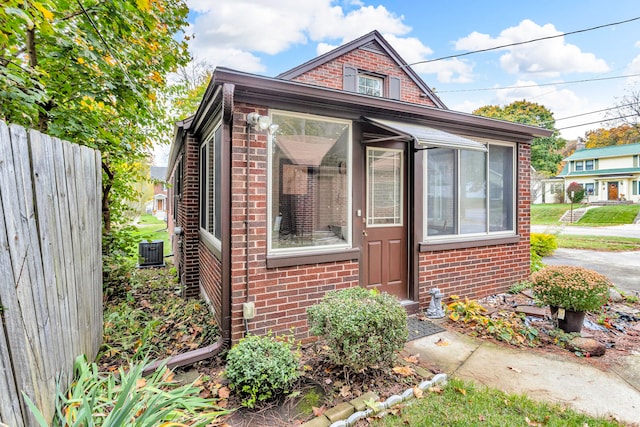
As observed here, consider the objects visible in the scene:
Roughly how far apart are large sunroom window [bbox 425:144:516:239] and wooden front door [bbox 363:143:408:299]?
0.46 meters

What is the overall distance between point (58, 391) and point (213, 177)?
291 cm

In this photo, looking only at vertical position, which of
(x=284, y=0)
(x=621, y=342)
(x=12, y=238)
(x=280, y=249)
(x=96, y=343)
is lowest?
(x=621, y=342)

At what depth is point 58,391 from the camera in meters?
2.04

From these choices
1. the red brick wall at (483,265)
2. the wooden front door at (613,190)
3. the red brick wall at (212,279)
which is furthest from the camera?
the wooden front door at (613,190)

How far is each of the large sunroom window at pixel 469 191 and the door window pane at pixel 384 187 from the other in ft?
1.65

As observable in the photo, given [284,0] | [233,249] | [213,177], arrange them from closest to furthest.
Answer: [233,249], [213,177], [284,0]

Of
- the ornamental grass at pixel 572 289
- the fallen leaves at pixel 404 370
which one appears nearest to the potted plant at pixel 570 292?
the ornamental grass at pixel 572 289

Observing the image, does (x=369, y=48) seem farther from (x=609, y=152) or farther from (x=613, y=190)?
(x=609, y=152)

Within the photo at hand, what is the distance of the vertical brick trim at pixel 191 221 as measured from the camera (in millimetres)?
5625

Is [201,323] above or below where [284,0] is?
below

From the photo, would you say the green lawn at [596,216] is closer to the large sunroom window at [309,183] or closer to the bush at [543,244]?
the bush at [543,244]

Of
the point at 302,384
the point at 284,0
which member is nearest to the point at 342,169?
the point at 302,384

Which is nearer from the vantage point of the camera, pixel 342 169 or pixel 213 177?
pixel 342 169

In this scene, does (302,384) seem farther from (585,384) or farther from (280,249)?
(585,384)
